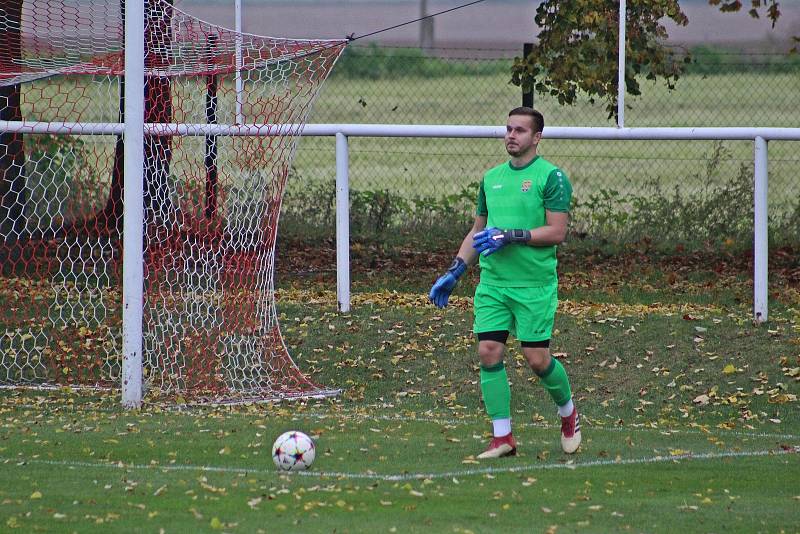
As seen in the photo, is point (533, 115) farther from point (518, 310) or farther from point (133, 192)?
point (133, 192)

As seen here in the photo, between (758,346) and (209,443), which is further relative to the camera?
(758,346)

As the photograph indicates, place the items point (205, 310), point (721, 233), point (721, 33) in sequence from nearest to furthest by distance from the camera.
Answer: point (205, 310) → point (721, 233) → point (721, 33)

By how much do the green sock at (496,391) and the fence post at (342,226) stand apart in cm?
416

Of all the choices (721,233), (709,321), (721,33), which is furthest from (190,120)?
(721,33)

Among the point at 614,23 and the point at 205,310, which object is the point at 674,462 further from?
the point at 614,23

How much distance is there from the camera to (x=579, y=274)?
45.0 feet

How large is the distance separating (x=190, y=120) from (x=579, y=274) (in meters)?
4.76

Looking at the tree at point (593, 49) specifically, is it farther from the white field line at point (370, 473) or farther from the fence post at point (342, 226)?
the white field line at point (370, 473)

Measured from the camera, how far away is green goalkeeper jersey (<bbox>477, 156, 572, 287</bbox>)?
24.1ft

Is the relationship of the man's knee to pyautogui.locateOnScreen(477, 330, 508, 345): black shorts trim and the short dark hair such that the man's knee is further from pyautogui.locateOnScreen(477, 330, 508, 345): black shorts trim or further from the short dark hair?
the short dark hair

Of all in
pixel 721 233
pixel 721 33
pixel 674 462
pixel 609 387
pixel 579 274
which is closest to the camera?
pixel 674 462

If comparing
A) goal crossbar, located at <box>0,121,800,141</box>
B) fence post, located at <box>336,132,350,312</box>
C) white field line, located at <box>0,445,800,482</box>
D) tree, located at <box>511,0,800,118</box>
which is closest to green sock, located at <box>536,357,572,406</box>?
white field line, located at <box>0,445,800,482</box>

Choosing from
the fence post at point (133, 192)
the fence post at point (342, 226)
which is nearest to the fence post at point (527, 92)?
the fence post at point (342, 226)

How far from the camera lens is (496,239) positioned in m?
7.22
